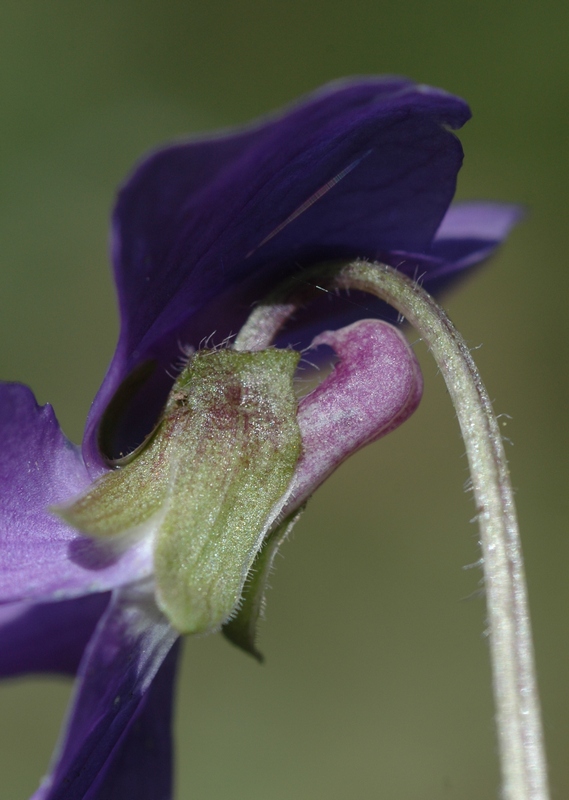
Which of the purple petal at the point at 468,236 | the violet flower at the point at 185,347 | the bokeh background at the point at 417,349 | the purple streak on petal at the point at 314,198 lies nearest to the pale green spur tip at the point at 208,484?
the violet flower at the point at 185,347

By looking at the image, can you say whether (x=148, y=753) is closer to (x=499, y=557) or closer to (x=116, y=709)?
(x=116, y=709)

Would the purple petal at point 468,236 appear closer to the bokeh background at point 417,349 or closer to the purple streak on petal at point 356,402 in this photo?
the purple streak on petal at point 356,402

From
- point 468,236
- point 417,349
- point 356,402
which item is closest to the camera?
point 356,402

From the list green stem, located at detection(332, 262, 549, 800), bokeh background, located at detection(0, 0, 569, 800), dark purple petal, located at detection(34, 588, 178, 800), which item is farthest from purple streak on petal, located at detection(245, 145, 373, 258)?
bokeh background, located at detection(0, 0, 569, 800)

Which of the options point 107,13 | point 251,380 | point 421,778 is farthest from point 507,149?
point 251,380

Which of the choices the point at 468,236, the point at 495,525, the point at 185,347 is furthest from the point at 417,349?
the point at 495,525

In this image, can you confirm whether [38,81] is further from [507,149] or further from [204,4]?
[507,149]
